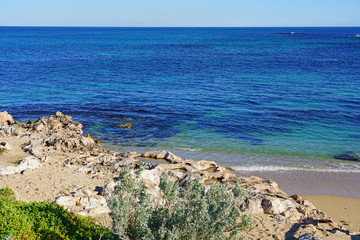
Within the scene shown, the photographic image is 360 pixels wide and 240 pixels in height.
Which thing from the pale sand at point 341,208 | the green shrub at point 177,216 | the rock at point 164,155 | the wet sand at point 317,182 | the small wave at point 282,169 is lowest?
the pale sand at point 341,208

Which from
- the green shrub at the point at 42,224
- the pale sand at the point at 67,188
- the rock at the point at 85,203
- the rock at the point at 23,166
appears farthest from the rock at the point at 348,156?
the rock at the point at 23,166

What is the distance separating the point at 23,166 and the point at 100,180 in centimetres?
362

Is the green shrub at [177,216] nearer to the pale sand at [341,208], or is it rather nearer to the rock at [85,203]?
the rock at [85,203]

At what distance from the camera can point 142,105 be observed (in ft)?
97.3

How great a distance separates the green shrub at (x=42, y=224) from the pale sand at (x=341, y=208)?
9824mm

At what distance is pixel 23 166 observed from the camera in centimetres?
1415

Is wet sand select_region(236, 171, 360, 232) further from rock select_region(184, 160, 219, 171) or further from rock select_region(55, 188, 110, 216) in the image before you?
rock select_region(55, 188, 110, 216)

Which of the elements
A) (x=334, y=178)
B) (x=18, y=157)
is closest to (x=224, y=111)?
(x=334, y=178)

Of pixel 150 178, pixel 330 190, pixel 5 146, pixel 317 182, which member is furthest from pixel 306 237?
pixel 5 146

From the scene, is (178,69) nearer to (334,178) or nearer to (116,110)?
(116,110)

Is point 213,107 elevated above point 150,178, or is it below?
above

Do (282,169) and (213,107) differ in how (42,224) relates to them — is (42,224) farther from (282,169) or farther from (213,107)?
(213,107)

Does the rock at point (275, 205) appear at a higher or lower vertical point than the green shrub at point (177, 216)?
lower

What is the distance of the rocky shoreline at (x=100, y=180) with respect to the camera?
10.8 metres
